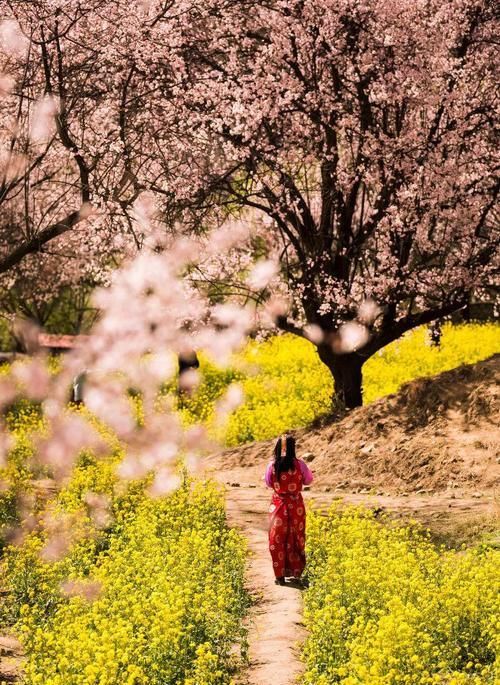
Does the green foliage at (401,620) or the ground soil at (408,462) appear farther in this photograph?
the ground soil at (408,462)

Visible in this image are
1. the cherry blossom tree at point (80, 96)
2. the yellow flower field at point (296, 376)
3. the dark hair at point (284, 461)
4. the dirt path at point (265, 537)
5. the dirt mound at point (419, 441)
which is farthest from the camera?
the yellow flower field at point (296, 376)

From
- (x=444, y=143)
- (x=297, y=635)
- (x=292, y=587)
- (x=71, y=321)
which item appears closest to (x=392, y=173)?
(x=444, y=143)

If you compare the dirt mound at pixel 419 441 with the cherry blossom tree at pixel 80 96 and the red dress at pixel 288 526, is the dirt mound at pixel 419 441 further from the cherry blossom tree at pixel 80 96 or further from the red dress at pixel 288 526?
the cherry blossom tree at pixel 80 96

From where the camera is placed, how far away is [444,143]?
62.8ft

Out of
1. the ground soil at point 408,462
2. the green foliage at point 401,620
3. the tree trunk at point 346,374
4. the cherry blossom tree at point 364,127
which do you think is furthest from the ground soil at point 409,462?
the green foliage at point 401,620

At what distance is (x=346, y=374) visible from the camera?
21.6m

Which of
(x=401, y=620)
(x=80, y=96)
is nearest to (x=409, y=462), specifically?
(x=80, y=96)

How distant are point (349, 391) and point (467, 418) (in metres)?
3.91

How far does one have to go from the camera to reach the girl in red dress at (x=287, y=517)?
1196cm

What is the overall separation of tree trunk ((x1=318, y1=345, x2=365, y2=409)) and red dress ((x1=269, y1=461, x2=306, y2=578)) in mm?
9165

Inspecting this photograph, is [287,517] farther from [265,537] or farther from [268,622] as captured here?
[265,537]

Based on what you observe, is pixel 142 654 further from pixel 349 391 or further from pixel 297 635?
pixel 349 391

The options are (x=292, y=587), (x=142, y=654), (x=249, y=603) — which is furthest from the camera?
(x=292, y=587)

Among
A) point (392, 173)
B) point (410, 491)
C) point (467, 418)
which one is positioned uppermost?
point (392, 173)
